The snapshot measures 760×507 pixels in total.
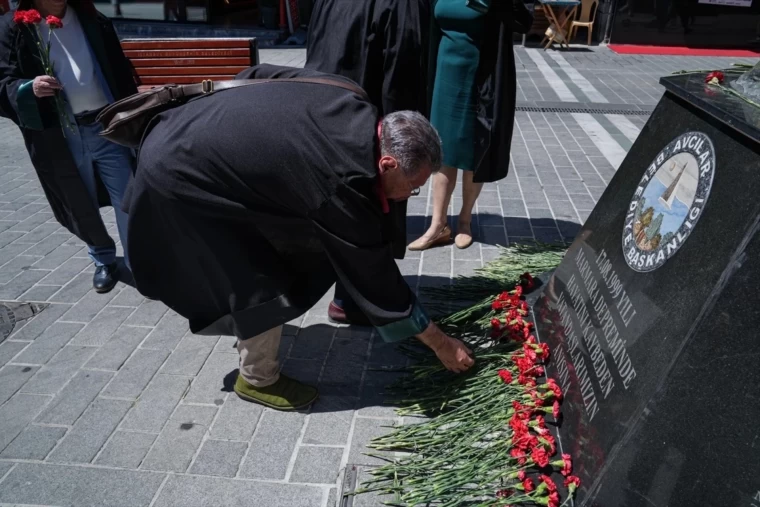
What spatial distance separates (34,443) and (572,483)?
2.13 metres

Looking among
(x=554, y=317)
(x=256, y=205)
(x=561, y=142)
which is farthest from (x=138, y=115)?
(x=561, y=142)

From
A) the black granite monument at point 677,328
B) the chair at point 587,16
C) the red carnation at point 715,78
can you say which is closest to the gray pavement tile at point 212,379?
the black granite monument at point 677,328

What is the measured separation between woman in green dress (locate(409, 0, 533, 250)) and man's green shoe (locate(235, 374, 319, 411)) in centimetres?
176

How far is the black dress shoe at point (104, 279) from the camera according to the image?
3598 millimetres

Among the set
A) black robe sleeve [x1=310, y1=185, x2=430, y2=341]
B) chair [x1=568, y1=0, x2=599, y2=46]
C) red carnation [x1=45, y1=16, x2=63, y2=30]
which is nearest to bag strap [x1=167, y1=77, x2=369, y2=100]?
black robe sleeve [x1=310, y1=185, x2=430, y2=341]

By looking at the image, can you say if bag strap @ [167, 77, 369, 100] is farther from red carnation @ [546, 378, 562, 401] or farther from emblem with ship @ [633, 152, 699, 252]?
red carnation @ [546, 378, 562, 401]

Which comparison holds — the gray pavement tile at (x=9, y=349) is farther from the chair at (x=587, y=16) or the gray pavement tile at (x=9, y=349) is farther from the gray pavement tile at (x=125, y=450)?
the chair at (x=587, y=16)

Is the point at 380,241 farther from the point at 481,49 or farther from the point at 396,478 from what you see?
the point at 481,49

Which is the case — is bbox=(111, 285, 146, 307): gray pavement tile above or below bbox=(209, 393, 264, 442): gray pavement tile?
below

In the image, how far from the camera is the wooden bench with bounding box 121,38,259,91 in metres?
5.12

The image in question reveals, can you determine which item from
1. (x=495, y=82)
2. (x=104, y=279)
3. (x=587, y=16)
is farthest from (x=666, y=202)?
(x=587, y=16)

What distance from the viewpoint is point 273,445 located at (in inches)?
98.0

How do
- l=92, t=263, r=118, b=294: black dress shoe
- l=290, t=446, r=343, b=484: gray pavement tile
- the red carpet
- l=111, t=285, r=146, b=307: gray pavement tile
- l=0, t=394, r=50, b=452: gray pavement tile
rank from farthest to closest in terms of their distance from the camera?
1. the red carpet
2. l=92, t=263, r=118, b=294: black dress shoe
3. l=111, t=285, r=146, b=307: gray pavement tile
4. l=0, t=394, r=50, b=452: gray pavement tile
5. l=290, t=446, r=343, b=484: gray pavement tile

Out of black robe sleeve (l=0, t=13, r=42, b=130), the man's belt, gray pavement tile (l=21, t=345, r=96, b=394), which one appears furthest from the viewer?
the man's belt
